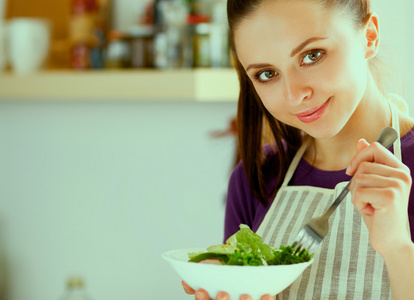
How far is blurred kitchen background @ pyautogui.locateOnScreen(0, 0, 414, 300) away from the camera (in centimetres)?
185

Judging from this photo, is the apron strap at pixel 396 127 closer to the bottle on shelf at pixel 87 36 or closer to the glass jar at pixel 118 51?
the glass jar at pixel 118 51

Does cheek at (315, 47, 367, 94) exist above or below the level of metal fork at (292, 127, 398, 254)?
above

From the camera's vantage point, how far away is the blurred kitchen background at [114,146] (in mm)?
1852

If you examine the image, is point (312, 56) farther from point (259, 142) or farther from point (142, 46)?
point (142, 46)

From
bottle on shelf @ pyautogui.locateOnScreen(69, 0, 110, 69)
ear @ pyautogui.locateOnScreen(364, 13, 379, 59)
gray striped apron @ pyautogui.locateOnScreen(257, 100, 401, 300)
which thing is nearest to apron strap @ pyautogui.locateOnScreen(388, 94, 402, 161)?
gray striped apron @ pyautogui.locateOnScreen(257, 100, 401, 300)

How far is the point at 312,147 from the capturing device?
43.4 inches

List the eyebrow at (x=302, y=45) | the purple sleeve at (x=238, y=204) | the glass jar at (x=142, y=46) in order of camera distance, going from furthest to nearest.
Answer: the glass jar at (x=142, y=46) → the purple sleeve at (x=238, y=204) → the eyebrow at (x=302, y=45)

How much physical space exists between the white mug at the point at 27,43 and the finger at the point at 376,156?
5.07ft

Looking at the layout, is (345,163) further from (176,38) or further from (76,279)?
(76,279)

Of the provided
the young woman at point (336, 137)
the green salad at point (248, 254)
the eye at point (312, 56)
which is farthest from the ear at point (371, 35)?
the green salad at point (248, 254)

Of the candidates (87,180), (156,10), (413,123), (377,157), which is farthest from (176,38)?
(377,157)

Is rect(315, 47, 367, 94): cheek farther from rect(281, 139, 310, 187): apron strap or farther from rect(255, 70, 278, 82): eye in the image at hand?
→ rect(281, 139, 310, 187): apron strap

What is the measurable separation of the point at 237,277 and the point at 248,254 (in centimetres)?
5

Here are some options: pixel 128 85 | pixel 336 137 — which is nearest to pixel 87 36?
pixel 128 85
